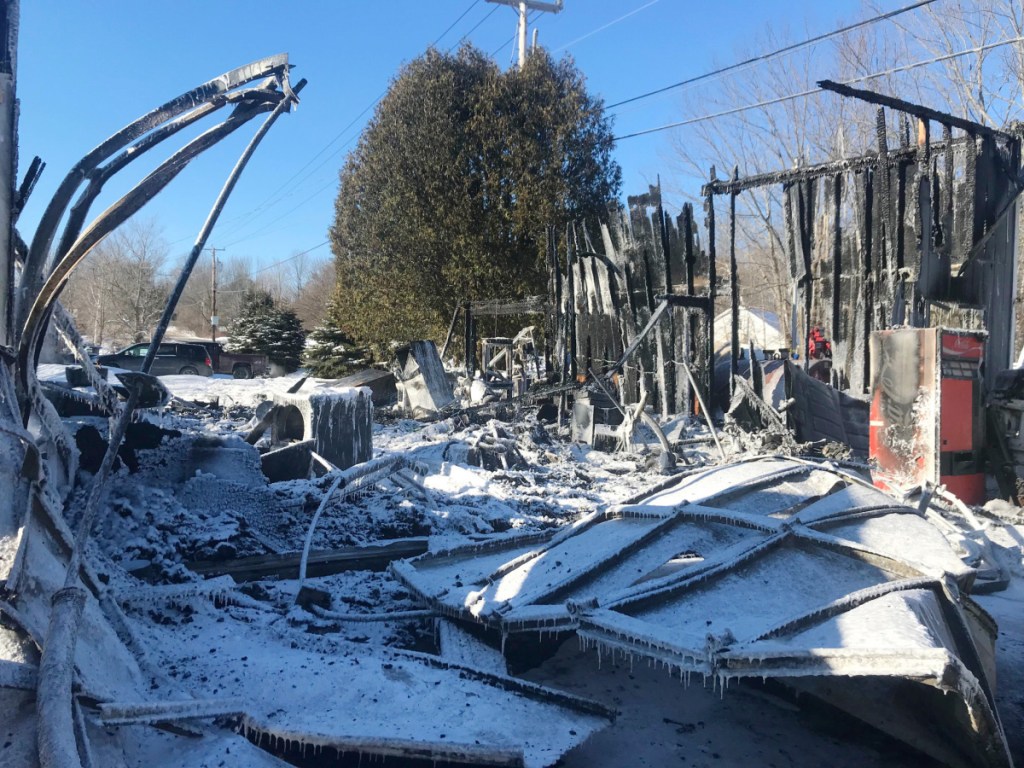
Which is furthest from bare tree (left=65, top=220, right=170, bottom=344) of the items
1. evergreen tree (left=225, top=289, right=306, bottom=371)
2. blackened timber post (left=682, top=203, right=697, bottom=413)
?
blackened timber post (left=682, top=203, right=697, bottom=413)

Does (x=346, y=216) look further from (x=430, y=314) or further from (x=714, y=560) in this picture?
(x=714, y=560)

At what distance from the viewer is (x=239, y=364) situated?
26156mm

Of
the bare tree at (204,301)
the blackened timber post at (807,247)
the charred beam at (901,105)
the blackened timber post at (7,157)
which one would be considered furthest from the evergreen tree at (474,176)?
the bare tree at (204,301)

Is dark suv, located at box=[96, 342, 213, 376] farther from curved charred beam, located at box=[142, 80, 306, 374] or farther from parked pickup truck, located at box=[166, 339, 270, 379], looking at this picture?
curved charred beam, located at box=[142, 80, 306, 374]

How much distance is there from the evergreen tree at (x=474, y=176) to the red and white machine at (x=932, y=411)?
982cm

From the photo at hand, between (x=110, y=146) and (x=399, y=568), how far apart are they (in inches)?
99.4

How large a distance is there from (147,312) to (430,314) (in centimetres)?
3056

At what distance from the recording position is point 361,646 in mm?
3146

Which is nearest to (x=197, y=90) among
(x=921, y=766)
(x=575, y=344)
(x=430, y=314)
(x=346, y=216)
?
(x=921, y=766)

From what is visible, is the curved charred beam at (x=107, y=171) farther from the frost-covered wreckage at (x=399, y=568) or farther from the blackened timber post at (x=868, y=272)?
the blackened timber post at (x=868, y=272)

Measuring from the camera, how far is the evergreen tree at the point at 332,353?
73.9ft

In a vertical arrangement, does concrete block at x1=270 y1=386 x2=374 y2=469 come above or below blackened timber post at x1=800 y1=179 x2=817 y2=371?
below

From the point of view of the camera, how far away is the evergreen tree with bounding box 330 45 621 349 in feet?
51.7

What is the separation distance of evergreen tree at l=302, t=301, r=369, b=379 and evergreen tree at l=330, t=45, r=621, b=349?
18.3 ft
